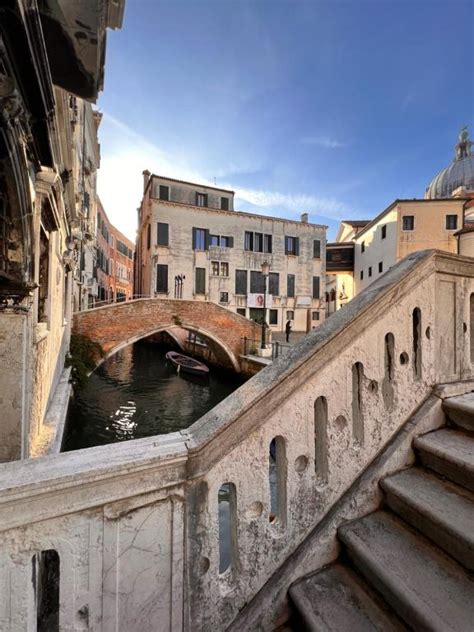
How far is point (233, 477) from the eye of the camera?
1375 mm

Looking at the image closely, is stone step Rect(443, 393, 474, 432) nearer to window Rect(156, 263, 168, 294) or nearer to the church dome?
window Rect(156, 263, 168, 294)

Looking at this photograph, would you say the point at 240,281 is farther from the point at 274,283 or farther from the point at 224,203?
the point at 224,203

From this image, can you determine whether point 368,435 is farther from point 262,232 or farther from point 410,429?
point 262,232

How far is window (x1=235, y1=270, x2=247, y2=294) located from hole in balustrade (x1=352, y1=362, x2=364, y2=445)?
18.1 m

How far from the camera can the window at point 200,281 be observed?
18781 mm

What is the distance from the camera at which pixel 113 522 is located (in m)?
1.11

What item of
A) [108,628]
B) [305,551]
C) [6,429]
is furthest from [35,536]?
[6,429]

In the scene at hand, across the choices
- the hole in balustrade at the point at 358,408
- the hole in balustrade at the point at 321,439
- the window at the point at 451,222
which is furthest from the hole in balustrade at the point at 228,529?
the window at the point at 451,222

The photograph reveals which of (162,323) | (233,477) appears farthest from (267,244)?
(233,477)

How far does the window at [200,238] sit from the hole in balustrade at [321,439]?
17988 millimetres

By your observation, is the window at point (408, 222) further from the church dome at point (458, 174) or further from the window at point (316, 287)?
the church dome at point (458, 174)

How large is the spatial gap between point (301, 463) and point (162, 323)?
1072cm

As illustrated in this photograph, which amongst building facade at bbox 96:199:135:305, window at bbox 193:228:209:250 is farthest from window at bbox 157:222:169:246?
building facade at bbox 96:199:135:305

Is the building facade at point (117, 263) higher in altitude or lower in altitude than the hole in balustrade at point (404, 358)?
higher
